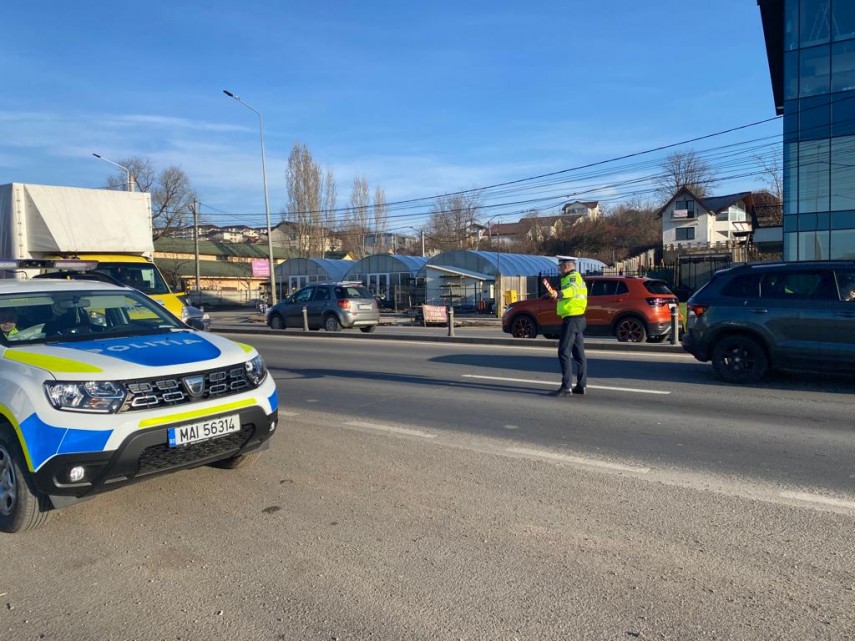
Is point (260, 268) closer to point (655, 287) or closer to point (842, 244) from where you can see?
point (655, 287)

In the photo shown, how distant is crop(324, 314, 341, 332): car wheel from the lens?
2195 centimetres

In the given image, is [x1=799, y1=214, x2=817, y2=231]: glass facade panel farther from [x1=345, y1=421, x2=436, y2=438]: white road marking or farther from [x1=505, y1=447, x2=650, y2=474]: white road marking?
[x1=505, y1=447, x2=650, y2=474]: white road marking

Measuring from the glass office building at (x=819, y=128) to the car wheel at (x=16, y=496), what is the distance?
1234 inches

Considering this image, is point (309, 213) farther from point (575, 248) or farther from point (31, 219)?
point (31, 219)

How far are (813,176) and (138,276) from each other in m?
28.2

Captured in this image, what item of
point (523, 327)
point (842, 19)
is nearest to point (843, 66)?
point (842, 19)

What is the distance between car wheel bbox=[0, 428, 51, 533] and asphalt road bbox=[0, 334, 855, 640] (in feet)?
0.45

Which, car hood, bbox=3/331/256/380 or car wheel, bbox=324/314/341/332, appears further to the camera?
car wheel, bbox=324/314/341/332

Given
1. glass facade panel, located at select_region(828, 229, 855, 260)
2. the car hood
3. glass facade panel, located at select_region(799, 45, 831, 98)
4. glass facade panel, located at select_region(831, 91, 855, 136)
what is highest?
glass facade panel, located at select_region(799, 45, 831, 98)

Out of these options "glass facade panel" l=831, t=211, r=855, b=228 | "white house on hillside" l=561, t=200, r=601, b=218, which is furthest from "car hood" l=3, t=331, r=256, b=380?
"white house on hillside" l=561, t=200, r=601, b=218

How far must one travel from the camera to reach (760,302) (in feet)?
→ 30.9

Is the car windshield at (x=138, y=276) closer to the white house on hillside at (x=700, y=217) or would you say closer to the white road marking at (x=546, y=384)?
the white road marking at (x=546, y=384)

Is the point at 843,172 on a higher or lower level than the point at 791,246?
higher

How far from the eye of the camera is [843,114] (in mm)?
28750
